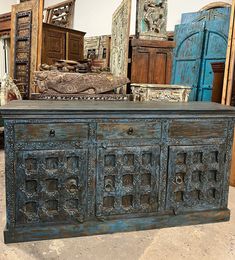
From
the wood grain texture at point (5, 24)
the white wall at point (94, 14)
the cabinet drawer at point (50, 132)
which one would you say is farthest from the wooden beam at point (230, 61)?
the wood grain texture at point (5, 24)

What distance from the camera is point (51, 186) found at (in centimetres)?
179

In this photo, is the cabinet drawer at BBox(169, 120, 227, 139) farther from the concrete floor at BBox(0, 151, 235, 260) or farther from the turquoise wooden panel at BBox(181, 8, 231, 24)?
the turquoise wooden panel at BBox(181, 8, 231, 24)

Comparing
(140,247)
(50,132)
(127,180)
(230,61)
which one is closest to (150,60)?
(230,61)

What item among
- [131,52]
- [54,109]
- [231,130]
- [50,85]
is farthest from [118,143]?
[131,52]

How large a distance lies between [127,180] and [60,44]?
13.9ft

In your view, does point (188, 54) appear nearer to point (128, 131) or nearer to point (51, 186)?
point (128, 131)

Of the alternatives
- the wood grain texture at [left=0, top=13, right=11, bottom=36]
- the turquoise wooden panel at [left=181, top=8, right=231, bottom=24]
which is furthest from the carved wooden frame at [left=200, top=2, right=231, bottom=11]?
the wood grain texture at [left=0, top=13, right=11, bottom=36]

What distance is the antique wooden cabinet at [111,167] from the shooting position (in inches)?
67.8

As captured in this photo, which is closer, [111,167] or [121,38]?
[111,167]

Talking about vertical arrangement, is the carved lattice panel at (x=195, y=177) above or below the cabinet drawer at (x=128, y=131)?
below

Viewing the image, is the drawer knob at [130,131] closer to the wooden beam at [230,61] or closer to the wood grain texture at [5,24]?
the wooden beam at [230,61]

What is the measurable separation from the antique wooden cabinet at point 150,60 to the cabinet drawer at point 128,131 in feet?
6.12

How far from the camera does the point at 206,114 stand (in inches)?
77.4

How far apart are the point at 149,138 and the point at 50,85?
1.57 metres
